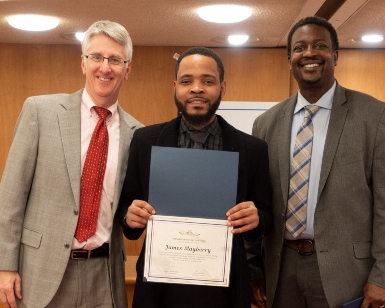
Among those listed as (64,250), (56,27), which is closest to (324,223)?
(64,250)

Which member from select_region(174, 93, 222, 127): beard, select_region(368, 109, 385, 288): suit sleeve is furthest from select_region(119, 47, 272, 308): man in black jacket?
select_region(368, 109, 385, 288): suit sleeve

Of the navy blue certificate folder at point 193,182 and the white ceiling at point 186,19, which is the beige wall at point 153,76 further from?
the navy blue certificate folder at point 193,182

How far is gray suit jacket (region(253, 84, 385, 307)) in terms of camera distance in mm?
2066

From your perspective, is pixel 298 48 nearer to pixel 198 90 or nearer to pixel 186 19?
pixel 198 90

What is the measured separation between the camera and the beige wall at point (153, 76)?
4.09 m

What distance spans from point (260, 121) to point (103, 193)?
2.80 feet

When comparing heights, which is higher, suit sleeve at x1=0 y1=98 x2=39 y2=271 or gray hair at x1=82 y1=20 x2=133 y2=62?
gray hair at x1=82 y1=20 x2=133 y2=62

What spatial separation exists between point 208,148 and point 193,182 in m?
0.22

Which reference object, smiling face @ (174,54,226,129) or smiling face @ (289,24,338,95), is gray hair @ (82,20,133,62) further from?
smiling face @ (289,24,338,95)

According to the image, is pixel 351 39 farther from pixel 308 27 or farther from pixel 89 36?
pixel 89 36

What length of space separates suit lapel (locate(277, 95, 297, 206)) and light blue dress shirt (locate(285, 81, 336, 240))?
0.09ft

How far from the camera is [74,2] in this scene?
273 cm

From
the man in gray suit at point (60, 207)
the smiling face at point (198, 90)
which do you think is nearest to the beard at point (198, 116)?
the smiling face at point (198, 90)

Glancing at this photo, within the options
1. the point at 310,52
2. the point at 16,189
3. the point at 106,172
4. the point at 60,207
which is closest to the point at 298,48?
the point at 310,52
